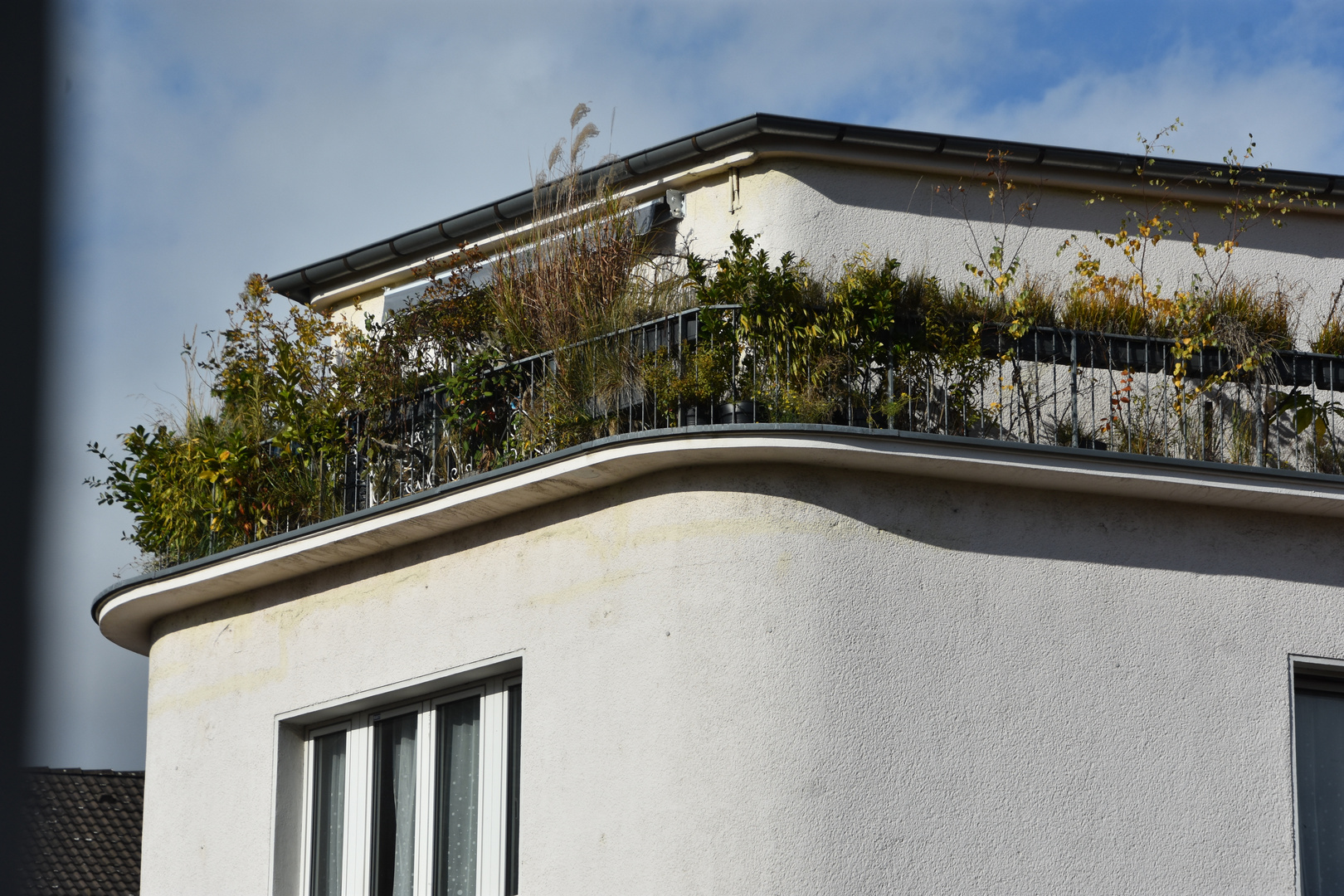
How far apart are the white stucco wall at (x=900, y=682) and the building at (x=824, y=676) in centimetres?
2

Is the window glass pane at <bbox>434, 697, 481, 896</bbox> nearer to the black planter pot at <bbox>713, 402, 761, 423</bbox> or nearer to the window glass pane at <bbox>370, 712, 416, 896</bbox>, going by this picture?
the window glass pane at <bbox>370, 712, 416, 896</bbox>

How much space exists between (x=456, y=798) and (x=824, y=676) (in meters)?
2.85

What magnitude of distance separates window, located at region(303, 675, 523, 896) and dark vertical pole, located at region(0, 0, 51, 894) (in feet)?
27.4

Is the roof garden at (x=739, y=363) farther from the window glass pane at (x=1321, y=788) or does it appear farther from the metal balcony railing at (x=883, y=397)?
the window glass pane at (x=1321, y=788)

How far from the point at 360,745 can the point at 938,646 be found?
422 centimetres

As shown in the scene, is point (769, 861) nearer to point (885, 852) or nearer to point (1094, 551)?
point (885, 852)

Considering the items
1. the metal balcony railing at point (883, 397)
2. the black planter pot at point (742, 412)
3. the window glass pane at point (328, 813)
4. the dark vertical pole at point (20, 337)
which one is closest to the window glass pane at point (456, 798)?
the window glass pane at point (328, 813)

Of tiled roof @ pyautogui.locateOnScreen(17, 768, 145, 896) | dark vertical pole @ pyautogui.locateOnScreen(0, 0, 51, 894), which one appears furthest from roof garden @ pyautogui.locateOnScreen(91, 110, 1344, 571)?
tiled roof @ pyautogui.locateOnScreen(17, 768, 145, 896)

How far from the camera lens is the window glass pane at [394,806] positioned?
9859 mm

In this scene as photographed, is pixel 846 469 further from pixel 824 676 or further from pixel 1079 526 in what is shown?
pixel 1079 526

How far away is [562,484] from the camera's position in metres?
9.05

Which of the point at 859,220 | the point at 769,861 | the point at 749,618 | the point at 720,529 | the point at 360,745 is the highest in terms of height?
the point at 859,220

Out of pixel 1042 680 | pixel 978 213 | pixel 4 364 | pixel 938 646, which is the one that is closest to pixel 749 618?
pixel 938 646

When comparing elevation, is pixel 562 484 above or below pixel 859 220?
below
